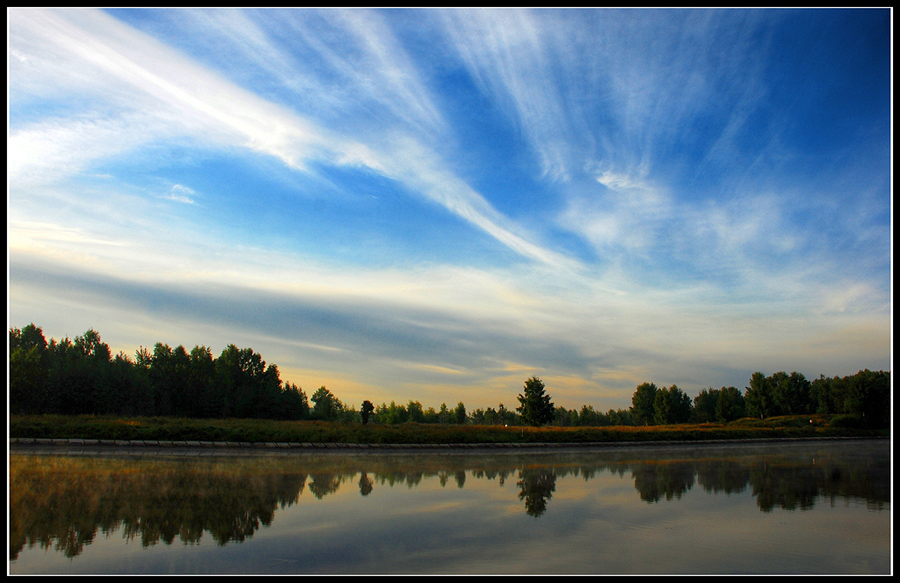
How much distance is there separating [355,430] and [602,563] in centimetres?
2134

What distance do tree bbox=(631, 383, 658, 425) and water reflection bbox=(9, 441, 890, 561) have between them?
91.0 metres

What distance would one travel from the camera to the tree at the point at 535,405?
67188 millimetres

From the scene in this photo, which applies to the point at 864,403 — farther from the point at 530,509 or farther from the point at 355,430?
the point at 530,509

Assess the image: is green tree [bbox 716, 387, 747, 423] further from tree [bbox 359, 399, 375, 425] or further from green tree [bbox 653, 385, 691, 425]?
tree [bbox 359, 399, 375, 425]

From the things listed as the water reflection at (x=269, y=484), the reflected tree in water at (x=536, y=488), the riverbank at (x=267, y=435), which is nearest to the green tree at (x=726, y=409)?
the riverbank at (x=267, y=435)

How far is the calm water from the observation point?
653cm

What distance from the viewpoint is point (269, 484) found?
39.2 ft

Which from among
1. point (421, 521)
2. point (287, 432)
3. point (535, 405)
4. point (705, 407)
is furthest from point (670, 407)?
point (421, 521)

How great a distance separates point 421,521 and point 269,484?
5.03 meters

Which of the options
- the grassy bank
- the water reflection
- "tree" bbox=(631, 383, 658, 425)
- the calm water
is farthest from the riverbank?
"tree" bbox=(631, 383, 658, 425)

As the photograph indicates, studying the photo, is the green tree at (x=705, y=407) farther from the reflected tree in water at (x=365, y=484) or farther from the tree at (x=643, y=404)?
the reflected tree in water at (x=365, y=484)

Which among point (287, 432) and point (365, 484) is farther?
point (287, 432)

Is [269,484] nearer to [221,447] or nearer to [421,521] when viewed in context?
[421,521]

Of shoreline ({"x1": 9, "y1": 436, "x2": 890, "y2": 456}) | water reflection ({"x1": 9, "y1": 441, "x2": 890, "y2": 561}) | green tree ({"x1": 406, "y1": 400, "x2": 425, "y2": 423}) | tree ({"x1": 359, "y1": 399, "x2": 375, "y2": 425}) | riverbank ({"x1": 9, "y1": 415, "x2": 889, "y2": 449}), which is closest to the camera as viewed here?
water reflection ({"x1": 9, "y1": 441, "x2": 890, "y2": 561})
